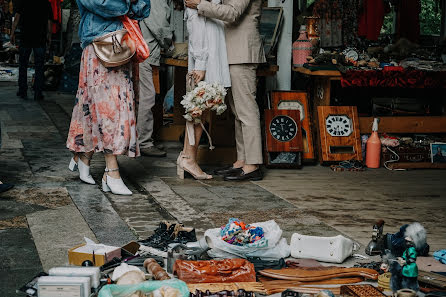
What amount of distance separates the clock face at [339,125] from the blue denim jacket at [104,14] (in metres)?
2.84

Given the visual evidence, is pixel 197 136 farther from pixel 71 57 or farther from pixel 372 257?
pixel 71 57

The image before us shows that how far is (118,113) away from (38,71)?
7.35 metres

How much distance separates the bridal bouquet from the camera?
23.1 ft

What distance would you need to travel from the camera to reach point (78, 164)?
7156mm

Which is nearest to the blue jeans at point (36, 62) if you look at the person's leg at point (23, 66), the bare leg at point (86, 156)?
the person's leg at point (23, 66)

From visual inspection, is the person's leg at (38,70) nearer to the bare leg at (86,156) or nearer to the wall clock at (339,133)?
the wall clock at (339,133)

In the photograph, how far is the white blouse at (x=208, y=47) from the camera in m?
7.11

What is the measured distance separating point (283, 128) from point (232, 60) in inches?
55.2

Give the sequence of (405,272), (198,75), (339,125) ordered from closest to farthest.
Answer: (405,272) < (198,75) < (339,125)

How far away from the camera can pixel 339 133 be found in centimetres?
861

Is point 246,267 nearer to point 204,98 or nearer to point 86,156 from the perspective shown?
point 204,98

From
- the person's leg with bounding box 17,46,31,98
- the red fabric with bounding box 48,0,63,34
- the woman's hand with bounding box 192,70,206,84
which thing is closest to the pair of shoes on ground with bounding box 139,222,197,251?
the woman's hand with bounding box 192,70,206,84

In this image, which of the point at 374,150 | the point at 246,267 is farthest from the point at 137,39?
the point at 374,150

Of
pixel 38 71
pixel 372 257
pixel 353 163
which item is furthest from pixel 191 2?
pixel 38 71
